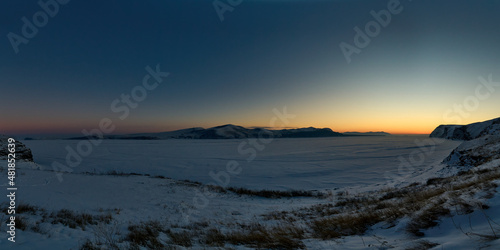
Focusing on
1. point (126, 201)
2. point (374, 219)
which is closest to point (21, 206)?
point (126, 201)

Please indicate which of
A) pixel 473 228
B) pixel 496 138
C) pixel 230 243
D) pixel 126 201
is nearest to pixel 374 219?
pixel 473 228

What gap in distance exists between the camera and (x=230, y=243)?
4840mm

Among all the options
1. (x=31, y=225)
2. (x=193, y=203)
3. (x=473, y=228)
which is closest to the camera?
(x=473, y=228)

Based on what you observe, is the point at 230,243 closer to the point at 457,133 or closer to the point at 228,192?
the point at 228,192

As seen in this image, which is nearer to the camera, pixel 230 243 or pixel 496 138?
pixel 230 243

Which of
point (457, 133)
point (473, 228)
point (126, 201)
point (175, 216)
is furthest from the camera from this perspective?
point (457, 133)

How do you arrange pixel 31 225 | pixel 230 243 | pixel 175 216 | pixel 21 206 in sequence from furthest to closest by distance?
1. pixel 175 216
2. pixel 21 206
3. pixel 31 225
4. pixel 230 243

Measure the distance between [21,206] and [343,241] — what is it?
31.1ft

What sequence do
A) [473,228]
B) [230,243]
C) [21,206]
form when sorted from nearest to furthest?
[473,228] → [230,243] → [21,206]

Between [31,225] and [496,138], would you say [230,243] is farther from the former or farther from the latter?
[496,138]

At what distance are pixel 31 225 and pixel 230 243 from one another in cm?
497

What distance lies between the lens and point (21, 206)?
6.70m

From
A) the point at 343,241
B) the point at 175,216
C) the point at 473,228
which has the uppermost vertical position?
the point at 473,228

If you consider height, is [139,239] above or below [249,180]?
above
